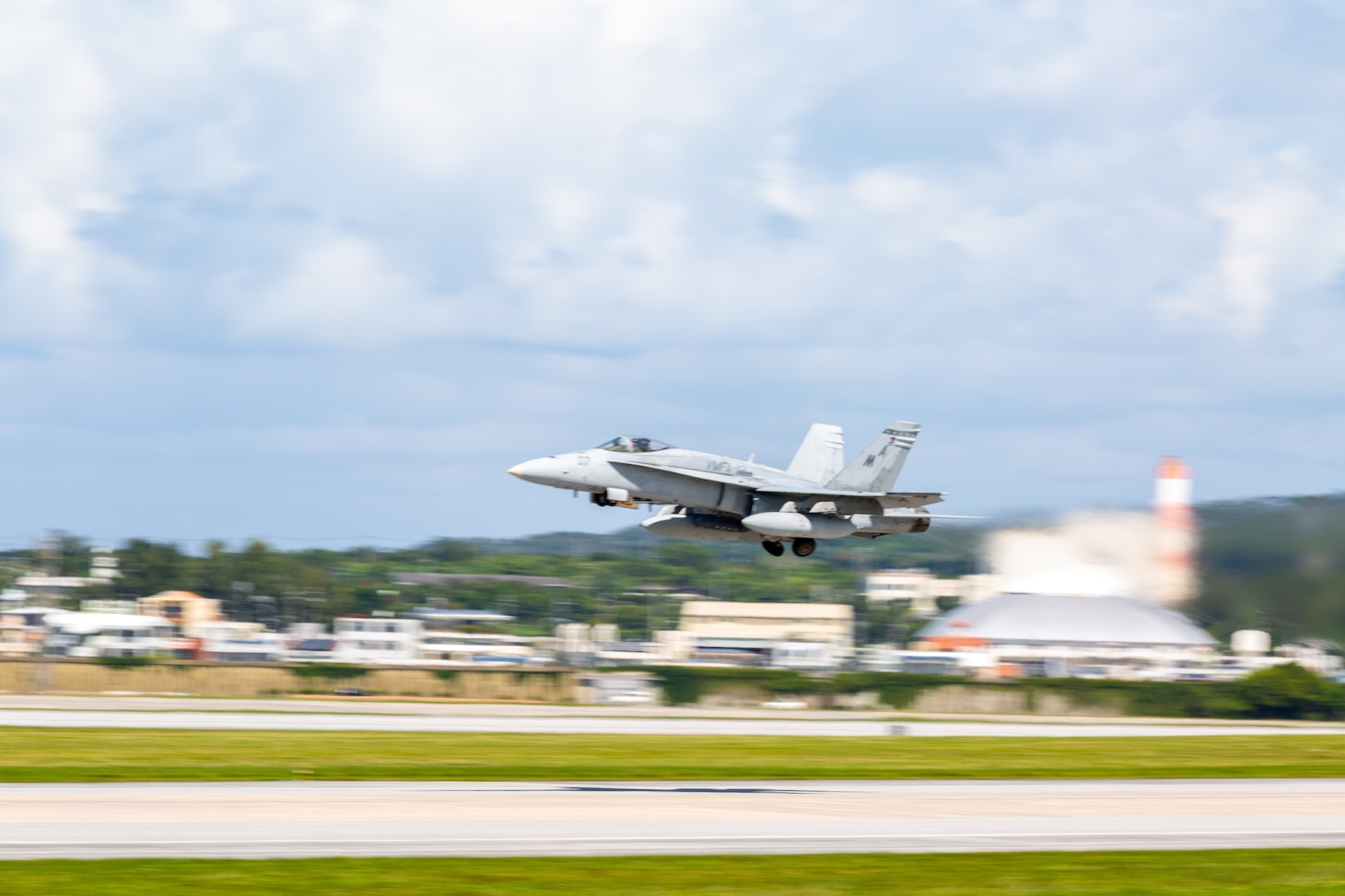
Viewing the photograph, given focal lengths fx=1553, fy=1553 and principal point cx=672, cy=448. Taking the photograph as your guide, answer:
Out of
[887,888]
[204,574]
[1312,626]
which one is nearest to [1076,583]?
[1312,626]

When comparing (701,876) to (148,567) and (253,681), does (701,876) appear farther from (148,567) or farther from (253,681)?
(148,567)

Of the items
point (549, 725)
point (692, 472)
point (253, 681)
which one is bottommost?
point (253, 681)

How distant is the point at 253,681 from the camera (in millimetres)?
79938

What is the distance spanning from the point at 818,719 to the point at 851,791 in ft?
111

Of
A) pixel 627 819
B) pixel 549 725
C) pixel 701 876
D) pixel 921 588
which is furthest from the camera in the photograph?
pixel 921 588

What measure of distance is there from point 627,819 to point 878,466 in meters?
16.6

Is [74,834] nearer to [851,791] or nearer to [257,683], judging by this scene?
[851,791]

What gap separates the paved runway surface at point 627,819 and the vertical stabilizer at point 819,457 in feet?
34.0

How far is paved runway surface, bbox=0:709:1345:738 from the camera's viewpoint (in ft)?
161

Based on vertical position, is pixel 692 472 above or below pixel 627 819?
above

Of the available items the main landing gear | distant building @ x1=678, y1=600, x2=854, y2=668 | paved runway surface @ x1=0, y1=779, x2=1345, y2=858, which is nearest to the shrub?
distant building @ x1=678, y1=600, x2=854, y2=668

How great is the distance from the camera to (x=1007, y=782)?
3400cm

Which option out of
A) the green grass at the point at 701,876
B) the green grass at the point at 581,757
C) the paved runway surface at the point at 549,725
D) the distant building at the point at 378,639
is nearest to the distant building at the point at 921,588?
the distant building at the point at 378,639

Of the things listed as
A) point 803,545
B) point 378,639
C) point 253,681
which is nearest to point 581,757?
point 803,545
